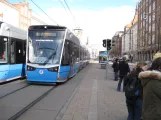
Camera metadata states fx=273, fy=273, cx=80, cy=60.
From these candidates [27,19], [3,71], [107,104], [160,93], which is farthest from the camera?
[27,19]

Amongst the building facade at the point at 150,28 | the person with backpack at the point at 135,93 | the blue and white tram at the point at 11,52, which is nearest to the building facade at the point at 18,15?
the building facade at the point at 150,28

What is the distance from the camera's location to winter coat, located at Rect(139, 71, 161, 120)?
3.50 metres

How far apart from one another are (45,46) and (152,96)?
11.0m

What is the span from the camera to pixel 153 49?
68000 mm

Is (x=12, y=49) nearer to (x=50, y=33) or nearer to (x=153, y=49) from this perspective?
(x=50, y=33)

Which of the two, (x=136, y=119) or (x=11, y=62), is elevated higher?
(x=11, y=62)

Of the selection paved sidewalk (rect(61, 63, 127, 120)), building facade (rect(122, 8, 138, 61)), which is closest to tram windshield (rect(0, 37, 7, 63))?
paved sidewalk (rect(61, 63, 127, 120))

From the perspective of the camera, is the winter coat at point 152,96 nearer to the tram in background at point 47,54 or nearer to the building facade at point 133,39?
the tram in background at point 47,54

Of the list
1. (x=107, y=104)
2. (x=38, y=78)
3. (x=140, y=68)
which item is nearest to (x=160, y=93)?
(x=140, y=68)

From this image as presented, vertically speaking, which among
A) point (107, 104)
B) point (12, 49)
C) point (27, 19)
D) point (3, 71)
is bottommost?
point (107, 104)

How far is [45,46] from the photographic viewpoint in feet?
46.5

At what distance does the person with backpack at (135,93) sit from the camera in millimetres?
4883

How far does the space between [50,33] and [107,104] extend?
6527 mm

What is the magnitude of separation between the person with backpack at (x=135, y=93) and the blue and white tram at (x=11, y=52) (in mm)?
9319
